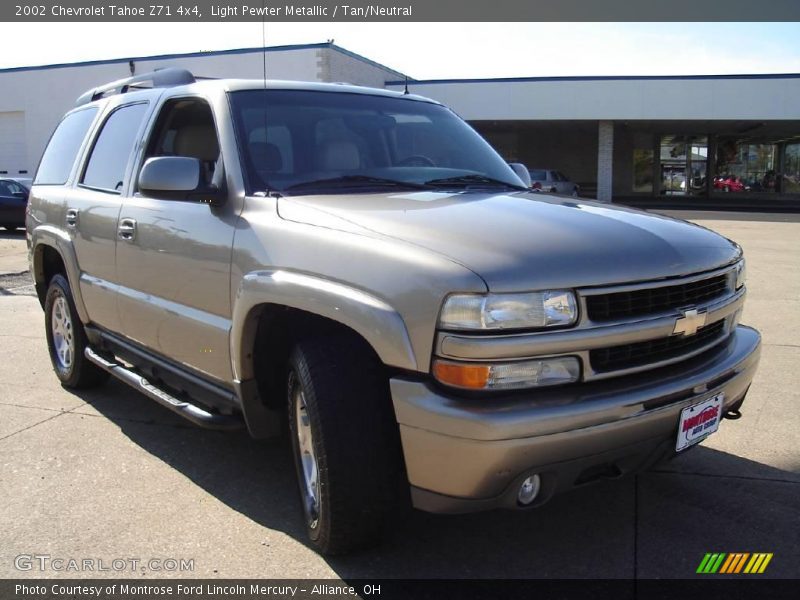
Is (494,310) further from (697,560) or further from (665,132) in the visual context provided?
(665,132)

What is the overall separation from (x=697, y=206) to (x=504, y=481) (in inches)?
1244

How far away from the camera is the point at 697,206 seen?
31.2 m

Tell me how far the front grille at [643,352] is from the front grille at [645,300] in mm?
117

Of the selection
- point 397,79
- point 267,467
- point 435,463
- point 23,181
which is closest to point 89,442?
point 267,467

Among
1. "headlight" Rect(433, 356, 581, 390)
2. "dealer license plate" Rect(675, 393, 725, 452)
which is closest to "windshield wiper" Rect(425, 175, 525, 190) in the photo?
"headlight" Rect(433, 356, 581, 390)

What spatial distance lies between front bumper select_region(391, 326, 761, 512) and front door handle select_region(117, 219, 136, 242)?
2234 mm

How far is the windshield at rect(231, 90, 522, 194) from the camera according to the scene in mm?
3549

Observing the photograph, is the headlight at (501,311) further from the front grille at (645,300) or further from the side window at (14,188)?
the side window at (14,188)

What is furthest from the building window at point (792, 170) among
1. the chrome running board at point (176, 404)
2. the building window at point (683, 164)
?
the chrome running board at point (176, 404)

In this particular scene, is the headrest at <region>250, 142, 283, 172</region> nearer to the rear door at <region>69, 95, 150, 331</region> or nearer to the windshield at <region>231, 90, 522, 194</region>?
the windshield at <region>231, 90, 522, 194</region>

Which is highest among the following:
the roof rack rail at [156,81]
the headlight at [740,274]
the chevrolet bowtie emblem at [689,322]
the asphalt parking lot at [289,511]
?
the roof rack rail at [156,81]

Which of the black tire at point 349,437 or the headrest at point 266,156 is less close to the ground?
the headrest at point 266,156

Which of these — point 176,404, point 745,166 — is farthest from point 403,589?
point 745,166

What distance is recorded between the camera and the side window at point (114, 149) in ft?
14.7
